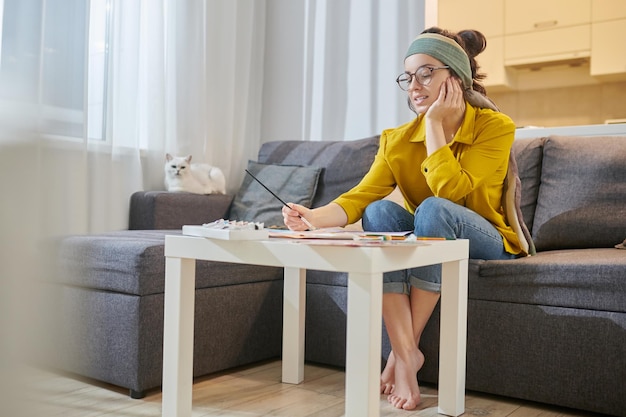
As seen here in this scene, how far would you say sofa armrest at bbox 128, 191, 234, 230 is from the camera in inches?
102

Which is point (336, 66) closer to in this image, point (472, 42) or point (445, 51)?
point (472, 42)

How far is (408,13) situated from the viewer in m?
3.28

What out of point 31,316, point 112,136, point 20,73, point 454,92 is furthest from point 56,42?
point 112,136

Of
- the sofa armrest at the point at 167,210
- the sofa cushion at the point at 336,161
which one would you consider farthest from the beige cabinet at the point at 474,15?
the sofa armrest at the point at 167,210

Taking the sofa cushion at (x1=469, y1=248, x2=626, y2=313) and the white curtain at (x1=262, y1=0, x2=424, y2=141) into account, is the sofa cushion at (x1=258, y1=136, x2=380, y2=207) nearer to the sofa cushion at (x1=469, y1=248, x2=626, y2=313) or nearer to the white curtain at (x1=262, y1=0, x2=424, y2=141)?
the white curtain at (x1=262, y1=0, x2=424, y2=141)

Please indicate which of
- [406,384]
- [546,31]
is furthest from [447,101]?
[546,31]

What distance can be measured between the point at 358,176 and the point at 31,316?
234 cm

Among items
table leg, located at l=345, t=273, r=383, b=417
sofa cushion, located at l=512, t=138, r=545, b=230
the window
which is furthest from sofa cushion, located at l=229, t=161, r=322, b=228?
the window

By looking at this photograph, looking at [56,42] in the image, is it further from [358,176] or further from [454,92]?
[358,176]

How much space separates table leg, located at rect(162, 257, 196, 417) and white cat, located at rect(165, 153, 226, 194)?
1.38 metres

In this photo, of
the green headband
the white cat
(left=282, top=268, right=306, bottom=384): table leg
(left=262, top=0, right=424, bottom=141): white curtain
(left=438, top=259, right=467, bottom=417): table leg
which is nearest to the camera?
(left=438, top=259, right=467, bottom=417): table leg

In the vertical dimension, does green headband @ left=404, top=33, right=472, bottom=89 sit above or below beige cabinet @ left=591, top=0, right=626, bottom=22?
below

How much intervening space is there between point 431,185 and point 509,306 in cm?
38

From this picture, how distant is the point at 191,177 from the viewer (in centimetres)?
287
